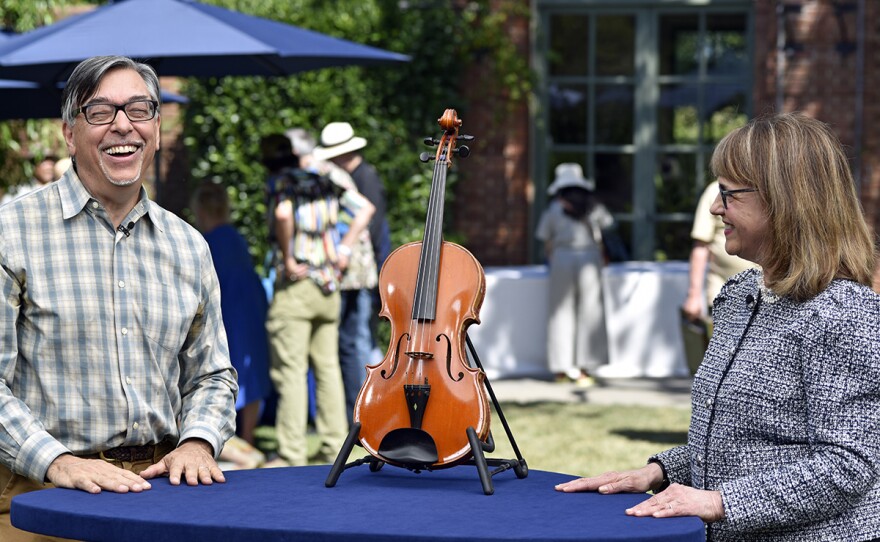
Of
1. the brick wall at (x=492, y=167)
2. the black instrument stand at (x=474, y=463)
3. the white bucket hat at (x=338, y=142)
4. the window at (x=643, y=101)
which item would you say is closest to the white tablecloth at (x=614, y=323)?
the brick wall at (x=492, y=167)

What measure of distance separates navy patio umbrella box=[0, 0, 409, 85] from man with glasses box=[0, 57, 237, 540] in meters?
2.84

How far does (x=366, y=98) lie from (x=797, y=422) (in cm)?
816

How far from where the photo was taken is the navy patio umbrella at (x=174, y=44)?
560cm

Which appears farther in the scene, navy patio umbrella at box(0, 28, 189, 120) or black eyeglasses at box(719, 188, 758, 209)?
navy patio umbrella at box(0, 28, 189, 120)

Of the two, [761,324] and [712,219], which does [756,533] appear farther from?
[712,219]

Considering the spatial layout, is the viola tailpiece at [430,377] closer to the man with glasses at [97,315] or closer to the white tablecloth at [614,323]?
the man with glasses at [97,315]

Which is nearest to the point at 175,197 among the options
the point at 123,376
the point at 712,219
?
the point at 712,219

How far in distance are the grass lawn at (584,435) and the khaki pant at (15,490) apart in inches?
150

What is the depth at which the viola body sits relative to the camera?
2.59m

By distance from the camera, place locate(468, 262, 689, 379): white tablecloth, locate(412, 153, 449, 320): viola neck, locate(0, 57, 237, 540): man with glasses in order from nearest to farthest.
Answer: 1. locate(0, 57, 237, 540): man with glasses
2. locate(412, 153, 449, 320): viola neck
3. locate(468, 262, 689, 379): white tablecloth

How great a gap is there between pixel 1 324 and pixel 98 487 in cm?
40

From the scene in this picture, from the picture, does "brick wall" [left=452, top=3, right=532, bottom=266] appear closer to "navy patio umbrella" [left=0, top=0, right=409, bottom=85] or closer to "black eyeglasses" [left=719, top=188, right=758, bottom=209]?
"navy patio umbrella" [left=0, top=0, right=409, bottom=85]

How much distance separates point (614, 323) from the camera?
32.2 ft

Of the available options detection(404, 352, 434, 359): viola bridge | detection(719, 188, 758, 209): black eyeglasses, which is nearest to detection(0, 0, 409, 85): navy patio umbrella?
detection(404, 352, 434, 359): viola bridge
